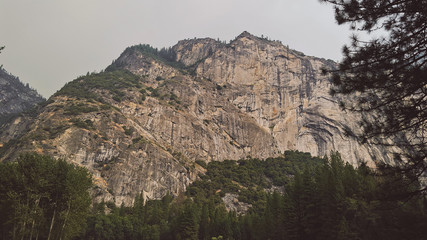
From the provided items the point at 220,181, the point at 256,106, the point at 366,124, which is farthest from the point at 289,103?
the point at 366,124

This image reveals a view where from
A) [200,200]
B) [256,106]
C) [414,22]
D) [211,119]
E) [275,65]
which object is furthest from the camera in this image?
[275,65]

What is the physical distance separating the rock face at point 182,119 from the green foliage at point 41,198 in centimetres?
4422

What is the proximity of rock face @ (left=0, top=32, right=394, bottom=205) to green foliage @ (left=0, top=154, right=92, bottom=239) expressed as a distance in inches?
1741

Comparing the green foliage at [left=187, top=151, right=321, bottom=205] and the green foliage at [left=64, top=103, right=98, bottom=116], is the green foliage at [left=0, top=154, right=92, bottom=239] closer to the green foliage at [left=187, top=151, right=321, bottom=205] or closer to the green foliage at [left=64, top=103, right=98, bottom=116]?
the green foliage at [left=187, top=151, right=321, bottom=205]

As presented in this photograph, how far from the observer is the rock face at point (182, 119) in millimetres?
88812

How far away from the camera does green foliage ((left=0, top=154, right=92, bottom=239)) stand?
31.7m

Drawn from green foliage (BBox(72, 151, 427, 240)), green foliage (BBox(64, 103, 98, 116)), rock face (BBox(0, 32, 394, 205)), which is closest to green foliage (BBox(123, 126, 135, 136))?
rock face (BBox(0, 32, 394, 205))

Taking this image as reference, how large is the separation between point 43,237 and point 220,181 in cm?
7689

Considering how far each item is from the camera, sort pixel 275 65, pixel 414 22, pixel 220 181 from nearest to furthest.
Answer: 1. pixel 414 22
2. pixel 220 181
3. pixel 275 65

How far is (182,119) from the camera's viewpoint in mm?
128750

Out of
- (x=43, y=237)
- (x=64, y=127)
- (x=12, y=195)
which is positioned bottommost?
(x=43, y=237)

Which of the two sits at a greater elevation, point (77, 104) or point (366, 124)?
point (77, 104)

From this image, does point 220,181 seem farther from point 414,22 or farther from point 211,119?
point 414,22

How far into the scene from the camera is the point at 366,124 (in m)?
10.7
